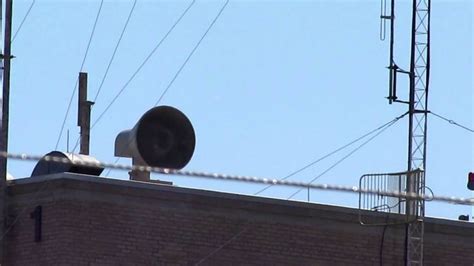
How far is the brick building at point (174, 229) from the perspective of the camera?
27297 mm

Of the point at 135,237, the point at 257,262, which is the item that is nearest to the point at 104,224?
the point at 135,237

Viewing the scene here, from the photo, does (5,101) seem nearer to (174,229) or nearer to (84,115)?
(84,115)

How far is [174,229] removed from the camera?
28.1 metres

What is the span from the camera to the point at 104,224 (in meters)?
27.6

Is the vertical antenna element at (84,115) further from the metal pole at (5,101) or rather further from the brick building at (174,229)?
the brick building at (174,229)

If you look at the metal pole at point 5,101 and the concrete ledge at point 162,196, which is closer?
the concrete ledge at point 162,196

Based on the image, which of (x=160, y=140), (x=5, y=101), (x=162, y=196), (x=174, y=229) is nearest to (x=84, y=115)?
(x=160, y=140)

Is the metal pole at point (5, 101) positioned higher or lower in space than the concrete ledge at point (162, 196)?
higher

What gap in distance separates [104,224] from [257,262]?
2.93 metres

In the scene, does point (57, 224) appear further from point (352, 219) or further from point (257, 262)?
point (352, 219)

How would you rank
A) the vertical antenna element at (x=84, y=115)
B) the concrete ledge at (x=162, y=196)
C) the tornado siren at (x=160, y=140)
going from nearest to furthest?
the concrete ledge at (x=162, y=196), the tornado siren at (x=160, y=140), the vertical antenna element at (x=84, y=115)

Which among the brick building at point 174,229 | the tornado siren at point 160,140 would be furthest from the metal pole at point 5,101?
the tornado siren at point 160,140

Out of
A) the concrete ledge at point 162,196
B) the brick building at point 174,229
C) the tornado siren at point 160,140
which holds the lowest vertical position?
the brick building at point 174,229

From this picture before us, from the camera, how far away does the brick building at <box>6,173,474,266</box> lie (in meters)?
27.3
